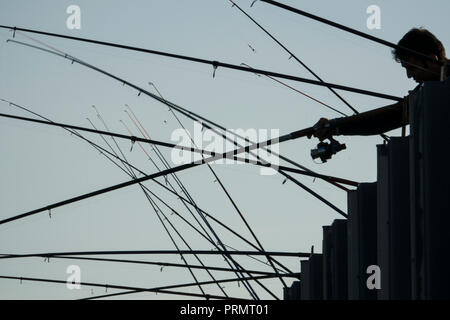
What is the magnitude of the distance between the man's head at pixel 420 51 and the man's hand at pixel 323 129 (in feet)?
2.13

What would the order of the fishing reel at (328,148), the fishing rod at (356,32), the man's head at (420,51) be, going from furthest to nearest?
the fishing reel at (328,148) < the man's head at (420,51) < the fishing rod at (356,32)

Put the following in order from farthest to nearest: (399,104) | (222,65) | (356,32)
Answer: (222,65), (356,32), (399,104)

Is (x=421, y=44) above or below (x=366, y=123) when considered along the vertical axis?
above

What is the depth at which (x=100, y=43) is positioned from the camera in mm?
9289

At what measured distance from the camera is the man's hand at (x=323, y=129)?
7889 mm

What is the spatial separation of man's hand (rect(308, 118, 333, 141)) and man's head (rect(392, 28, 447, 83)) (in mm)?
649

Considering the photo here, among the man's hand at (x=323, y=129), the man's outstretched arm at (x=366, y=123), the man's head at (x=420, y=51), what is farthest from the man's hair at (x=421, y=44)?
the man's hand at (x=323, y=129)

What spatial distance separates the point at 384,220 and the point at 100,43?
300cm

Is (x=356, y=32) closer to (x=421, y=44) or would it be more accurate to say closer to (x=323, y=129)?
(x=421, y=44)

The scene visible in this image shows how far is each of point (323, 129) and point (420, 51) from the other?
0.84m

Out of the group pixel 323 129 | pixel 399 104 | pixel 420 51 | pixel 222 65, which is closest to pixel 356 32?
pixel 420 51

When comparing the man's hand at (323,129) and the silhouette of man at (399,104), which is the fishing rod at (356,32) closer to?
the silhouette of man at (399,104)

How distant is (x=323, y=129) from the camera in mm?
7898
